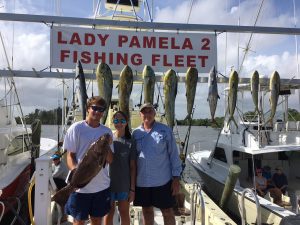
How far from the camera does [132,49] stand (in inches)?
193

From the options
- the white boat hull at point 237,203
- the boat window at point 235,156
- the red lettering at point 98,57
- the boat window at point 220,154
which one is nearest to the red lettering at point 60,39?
the red lettering at point 98,57

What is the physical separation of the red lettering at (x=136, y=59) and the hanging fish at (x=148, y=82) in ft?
1.17

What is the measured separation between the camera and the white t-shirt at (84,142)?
321cm

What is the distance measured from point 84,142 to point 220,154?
7.58m

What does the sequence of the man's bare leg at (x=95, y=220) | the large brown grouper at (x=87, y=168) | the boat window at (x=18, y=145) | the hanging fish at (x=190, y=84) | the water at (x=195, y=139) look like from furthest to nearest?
the water at (x=195, y=139) < the boat window at (x=18, y=145) < the hanging fish at (x=190, y=84) < the man's bare leg at (x=95, y=220) < the large brown grouper at (x=87, y=168)

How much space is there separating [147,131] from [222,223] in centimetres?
192

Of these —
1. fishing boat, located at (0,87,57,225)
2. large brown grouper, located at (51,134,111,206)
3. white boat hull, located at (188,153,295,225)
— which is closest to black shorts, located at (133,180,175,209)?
large brown grouper, located at (51,134,111,206)

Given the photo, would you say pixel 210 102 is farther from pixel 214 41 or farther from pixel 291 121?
pixel 291 121

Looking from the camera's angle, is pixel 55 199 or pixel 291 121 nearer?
pixel 55 199

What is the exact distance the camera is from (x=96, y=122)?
3312 mm

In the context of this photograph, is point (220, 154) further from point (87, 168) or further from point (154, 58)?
point (87, 168)

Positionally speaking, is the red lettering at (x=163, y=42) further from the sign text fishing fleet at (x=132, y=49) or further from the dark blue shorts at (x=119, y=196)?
the dark blue shorts at (x=119, y=196)

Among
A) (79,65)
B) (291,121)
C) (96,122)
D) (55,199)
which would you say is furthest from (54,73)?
(291,121)

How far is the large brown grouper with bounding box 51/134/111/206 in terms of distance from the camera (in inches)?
124
